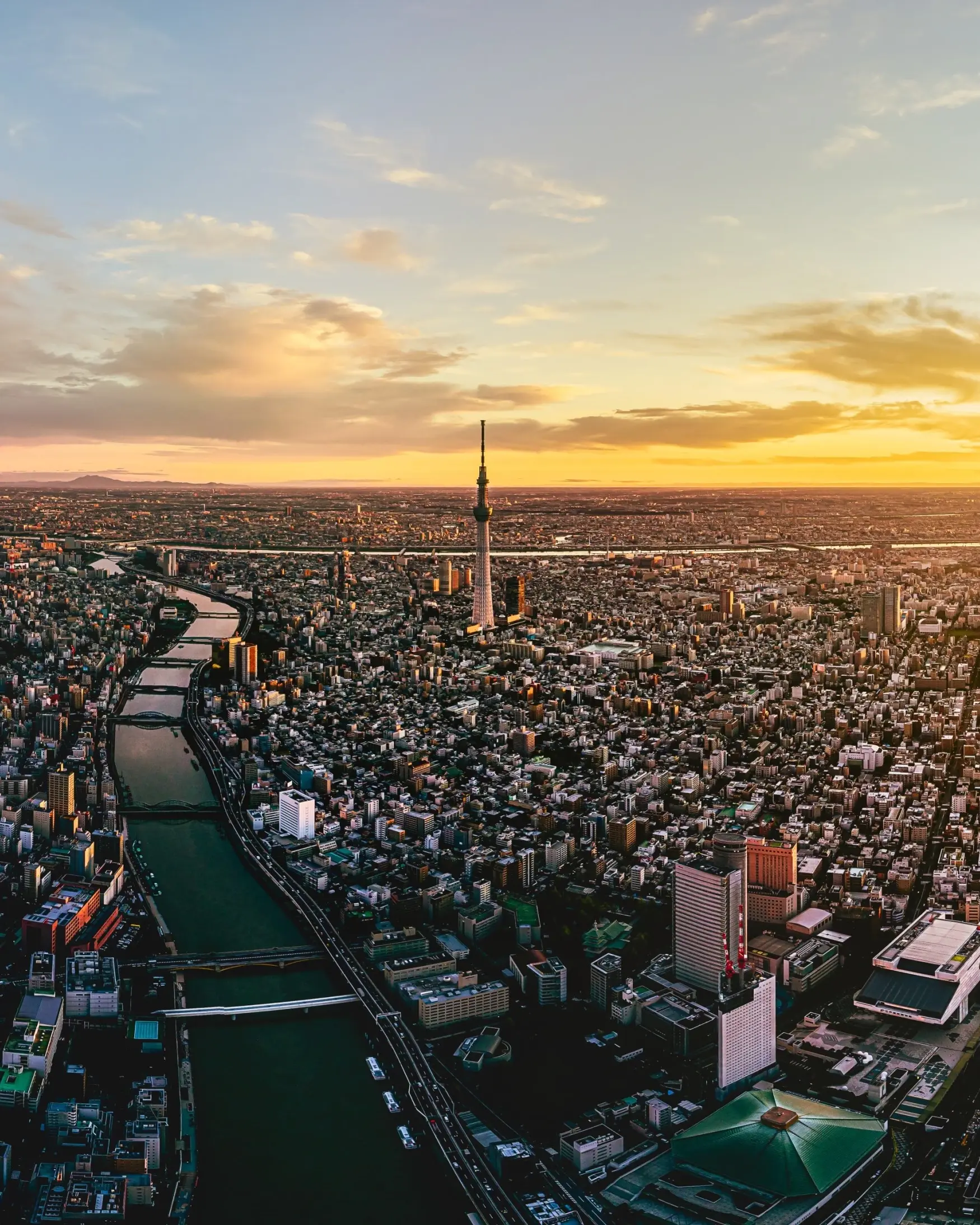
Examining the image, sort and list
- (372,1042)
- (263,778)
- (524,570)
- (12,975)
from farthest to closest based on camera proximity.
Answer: (524,570) < (263,778) < (12,975) < (372,1042)

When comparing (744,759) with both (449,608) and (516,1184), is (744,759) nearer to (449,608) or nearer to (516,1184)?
(516,1184)

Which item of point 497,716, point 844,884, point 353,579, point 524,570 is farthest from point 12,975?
point 524,570

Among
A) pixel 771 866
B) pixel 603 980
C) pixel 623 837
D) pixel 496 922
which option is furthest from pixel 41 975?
pixel 771 866

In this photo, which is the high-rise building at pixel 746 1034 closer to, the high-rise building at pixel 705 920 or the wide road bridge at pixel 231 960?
the high-rise building at pixel 705 920

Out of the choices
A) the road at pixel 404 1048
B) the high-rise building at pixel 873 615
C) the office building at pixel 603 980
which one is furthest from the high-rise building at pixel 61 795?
the high-rise building at pixel 873 615

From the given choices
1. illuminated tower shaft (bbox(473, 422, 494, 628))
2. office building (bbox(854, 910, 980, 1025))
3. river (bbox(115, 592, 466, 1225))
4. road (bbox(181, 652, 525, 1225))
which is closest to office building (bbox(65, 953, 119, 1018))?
river (bbox(115, 592, 466, 1225))
